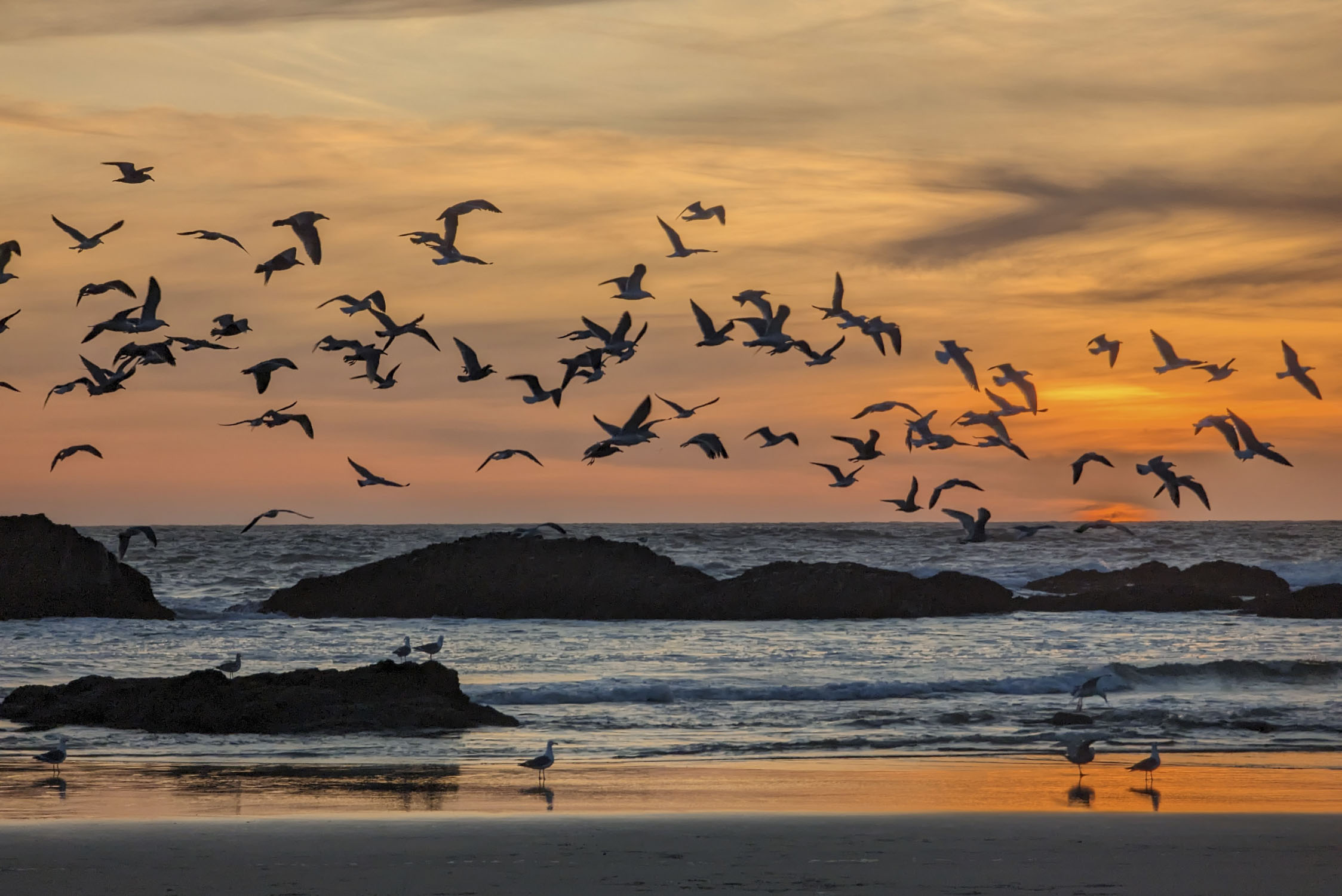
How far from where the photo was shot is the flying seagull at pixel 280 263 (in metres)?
17.8

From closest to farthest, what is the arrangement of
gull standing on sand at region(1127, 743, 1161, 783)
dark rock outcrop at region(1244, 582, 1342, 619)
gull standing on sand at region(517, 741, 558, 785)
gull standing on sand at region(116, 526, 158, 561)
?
gull standing on sand at region(517, 741, 558, 785)
gull standing on sand at region(1127, 743, 1161, 783)
gull standing on sand at region(116, 526, 158, 561)
dark rock outcrop at region(1244, 582, 1342, 619)

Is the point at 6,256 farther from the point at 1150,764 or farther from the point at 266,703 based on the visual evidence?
the point at 1150,764

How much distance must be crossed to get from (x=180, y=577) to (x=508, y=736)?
39756mm

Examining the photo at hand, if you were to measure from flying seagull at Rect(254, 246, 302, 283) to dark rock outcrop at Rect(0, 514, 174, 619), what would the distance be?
1597 cm

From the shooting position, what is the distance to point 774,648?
27750 mm

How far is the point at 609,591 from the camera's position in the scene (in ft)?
117

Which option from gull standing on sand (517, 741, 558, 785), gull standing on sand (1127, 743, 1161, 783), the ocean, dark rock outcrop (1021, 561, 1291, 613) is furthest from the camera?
dark rock outcrop (1021, 561, 1291, 613)

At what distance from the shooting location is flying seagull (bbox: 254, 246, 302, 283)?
1777 centimetres

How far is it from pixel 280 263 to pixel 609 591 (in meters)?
18.9

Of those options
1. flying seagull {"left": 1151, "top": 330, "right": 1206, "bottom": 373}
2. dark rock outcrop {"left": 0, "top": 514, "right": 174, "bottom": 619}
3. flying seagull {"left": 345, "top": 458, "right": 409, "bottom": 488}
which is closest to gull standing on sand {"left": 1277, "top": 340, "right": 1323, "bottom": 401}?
flying seagull {"left": 1151, "top": 330, "right": 1206, "bottom": 373}

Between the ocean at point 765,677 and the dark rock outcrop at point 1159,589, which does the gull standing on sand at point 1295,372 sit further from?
the dark rock outcrop at point 1159,589

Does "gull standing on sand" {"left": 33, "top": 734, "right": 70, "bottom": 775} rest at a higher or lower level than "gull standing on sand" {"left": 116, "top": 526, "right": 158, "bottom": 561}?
lower

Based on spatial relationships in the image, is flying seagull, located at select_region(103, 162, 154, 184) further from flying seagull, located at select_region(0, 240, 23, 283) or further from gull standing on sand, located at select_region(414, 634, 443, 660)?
gull standing on sand, located at select_region(414, 634, 443, 660)

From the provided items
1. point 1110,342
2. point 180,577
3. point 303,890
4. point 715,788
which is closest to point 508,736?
point 715,788
